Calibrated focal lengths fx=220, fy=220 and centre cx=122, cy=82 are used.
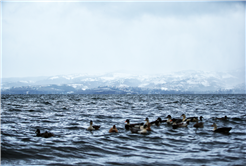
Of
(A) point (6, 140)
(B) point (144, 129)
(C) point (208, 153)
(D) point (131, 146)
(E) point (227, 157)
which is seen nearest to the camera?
(E) point (227, 157)

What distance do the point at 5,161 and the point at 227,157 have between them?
9979mm

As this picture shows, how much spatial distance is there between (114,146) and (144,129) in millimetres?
4965

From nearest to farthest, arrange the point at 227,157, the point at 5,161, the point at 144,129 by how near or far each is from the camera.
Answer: the point at 5,161, the point at 227,157, the point at 144,129

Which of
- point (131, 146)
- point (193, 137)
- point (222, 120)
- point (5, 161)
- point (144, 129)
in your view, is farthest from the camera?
point (222, 120)

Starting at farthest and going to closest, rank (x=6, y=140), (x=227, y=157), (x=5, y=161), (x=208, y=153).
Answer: (x=6, y=140), (x=208, y=153), (x=227, y=157), (x=5, y=161)

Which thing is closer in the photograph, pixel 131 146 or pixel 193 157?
pixel 193 157

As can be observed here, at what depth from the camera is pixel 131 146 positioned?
1255 centimetres

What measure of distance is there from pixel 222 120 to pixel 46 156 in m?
19.7

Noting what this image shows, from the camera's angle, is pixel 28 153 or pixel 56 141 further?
pixel 56 141

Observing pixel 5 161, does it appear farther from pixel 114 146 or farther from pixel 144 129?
pixel 144 129

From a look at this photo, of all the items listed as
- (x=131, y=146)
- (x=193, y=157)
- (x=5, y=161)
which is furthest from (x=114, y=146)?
(x=5, y=161)

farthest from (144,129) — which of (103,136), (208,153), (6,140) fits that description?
(6,140)

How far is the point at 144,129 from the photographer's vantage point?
17.0 meters

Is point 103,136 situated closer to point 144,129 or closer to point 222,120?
point 144,129
